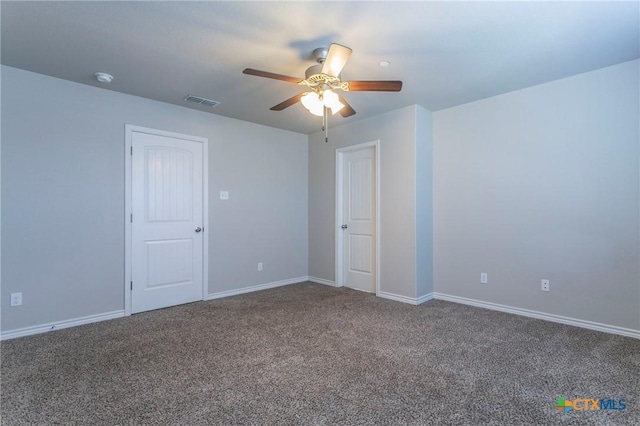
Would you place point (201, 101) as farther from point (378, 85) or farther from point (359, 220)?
point (359, 220)

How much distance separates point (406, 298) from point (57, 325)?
3664 millimetres

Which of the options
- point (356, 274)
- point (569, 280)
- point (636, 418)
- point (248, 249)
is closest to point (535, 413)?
point (636, 418)

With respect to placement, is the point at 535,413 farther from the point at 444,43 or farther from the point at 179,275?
the point at 179,275

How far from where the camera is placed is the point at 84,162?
3307mm

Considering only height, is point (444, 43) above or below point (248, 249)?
above

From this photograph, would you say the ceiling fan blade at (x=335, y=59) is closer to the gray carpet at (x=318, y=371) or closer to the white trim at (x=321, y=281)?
the gray carpet at (x=318, y=371)

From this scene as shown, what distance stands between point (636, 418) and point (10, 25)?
4.56 metres

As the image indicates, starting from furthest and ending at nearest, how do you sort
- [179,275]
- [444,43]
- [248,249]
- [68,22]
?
[248,249] → [179,275] → [444,43] → [68,22]

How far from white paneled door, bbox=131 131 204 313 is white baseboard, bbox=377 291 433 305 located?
2.34m

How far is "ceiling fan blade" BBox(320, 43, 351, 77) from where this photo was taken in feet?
6.95

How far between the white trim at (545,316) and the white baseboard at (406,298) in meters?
0.21

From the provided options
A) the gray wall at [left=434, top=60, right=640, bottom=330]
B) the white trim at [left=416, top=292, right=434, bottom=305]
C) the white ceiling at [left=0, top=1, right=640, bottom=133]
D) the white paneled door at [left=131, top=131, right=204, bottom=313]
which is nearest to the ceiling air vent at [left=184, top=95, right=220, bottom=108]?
the white ceiling at [left=0, top=1, right=640, bottom=133]

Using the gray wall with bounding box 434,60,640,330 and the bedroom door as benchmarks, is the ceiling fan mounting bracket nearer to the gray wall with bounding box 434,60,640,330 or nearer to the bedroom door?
the bedroom door

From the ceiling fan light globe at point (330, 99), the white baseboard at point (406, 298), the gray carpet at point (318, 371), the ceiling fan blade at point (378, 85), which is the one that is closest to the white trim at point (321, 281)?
the white baseboard at point (406, 298)
